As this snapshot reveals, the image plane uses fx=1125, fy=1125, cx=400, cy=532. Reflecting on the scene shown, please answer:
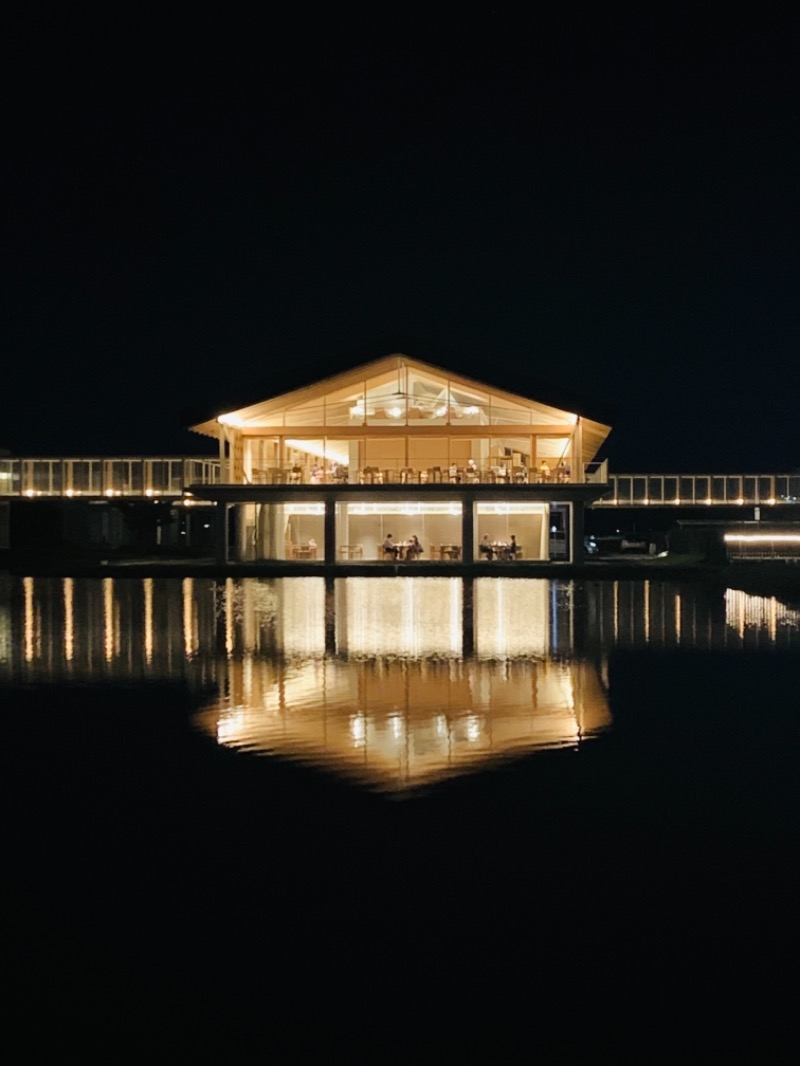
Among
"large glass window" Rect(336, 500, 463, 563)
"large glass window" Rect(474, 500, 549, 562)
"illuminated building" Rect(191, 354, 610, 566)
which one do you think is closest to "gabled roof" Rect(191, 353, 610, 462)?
"illuminated building" Rect(191, 354, 610, 566)

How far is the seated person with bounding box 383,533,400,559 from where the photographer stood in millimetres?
30958

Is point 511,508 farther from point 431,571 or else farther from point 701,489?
point 701,489

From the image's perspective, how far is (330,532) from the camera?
1192 inches

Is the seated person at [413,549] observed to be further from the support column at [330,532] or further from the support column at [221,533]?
the support column at [221,533]

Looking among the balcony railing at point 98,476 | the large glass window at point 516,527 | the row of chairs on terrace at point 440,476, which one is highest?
the balcony railing at point 98,476

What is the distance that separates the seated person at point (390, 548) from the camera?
31.0 meters

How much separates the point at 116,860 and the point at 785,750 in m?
4.35

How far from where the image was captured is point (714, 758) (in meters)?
7.02

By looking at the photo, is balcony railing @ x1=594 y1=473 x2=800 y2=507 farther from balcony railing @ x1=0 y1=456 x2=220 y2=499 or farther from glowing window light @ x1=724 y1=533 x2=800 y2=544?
balcony railing @ x1=0 y1=456 x2=220 y2=499

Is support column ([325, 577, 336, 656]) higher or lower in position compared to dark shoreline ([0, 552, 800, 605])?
lower

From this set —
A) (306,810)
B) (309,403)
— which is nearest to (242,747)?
(306,810)

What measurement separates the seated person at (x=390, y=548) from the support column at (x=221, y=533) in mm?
4401

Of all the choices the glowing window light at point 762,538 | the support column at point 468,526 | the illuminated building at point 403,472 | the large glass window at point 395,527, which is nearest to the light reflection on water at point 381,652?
the support column at point 468,526

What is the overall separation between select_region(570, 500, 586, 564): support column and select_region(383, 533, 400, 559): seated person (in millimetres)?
4752
